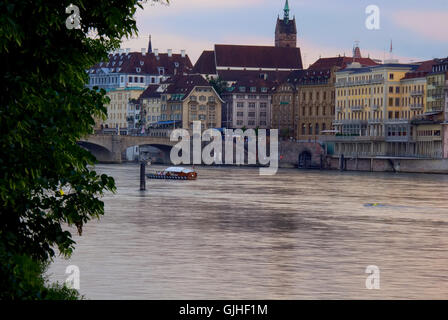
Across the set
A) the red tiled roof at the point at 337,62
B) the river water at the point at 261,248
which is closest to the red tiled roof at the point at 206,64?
the red tiled roof at the point at 337,62

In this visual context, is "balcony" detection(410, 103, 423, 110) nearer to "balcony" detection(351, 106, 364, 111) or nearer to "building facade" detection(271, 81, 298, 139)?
"balcony" detection(351, 106, 364, 111)

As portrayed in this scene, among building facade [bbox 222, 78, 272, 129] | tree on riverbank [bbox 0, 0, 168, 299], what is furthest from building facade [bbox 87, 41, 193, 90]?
tree on riverbank [bbox 0, 0, 168, 299]

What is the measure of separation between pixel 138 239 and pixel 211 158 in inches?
3585

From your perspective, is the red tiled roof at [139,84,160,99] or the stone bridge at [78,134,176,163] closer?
the stone bridge at [78,134,176,163]

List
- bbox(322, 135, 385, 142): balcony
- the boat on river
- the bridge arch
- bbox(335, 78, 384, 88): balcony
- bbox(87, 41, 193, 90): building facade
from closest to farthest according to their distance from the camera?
the boat on river < the bridge arch < bbox(322, 135, 385, 142): balcony < bbox(335, 78, 384, 88): balcony < bbox(87, 41, 193, 90): building facade

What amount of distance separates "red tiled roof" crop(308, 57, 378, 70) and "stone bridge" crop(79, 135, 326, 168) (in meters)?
24.2

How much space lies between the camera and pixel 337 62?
151875mm

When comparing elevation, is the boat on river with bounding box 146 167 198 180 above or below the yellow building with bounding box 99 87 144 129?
below

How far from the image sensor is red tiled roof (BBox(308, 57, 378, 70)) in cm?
14900

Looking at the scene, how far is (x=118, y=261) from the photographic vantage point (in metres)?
28.3

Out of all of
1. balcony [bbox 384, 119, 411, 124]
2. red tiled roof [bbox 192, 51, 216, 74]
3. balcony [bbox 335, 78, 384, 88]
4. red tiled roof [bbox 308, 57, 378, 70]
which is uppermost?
red tiled roof [bbox 192, 51, 216, 74]

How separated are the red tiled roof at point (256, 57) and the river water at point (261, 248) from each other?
4754 inches

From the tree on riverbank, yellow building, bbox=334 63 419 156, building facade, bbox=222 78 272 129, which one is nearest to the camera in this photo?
the tree on riverbank
